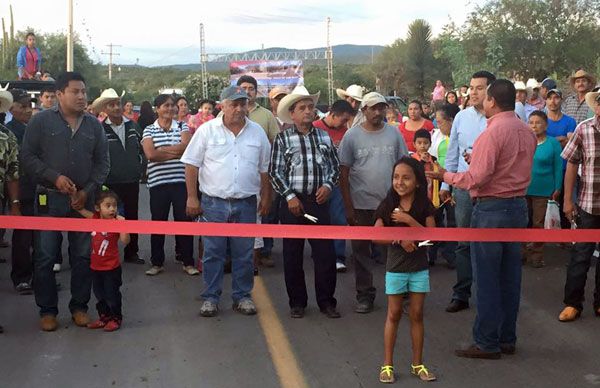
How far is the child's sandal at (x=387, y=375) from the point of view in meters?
5.55

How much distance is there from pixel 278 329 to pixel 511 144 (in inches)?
94.6

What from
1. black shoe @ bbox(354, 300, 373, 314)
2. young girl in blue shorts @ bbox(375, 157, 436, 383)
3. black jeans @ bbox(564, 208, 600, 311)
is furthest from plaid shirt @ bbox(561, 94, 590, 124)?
young girl in blue shorts @ bbox(375, 157, 436, 383)

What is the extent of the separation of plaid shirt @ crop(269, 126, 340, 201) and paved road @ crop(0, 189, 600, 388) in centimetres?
113

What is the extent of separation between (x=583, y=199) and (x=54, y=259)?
4.39 m

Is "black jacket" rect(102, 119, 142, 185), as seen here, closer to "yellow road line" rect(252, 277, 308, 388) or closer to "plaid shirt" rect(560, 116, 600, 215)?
"yellow road line" rect(252, 277, 308, 388)

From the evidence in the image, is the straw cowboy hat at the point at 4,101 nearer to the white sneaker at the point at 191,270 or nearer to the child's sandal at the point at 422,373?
the white sneaker at the point at 191,270

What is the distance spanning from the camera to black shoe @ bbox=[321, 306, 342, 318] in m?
7.16

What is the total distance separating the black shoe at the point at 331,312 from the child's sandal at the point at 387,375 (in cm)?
160

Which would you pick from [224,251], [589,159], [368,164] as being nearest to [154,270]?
[224,251]

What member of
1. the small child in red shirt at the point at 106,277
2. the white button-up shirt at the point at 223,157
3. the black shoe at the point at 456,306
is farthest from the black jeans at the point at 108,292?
the black shoe at the point at 456,306

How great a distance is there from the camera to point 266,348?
20.8 feet

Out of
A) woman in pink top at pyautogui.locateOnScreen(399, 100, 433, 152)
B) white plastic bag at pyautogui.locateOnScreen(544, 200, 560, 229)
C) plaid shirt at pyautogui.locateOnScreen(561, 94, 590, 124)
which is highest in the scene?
plaid shirt at pyautogui.locateOnScreen(561, 94, 590, 124)

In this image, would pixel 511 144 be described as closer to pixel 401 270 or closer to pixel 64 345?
pixel 401 270

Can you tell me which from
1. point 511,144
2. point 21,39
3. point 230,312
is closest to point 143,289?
point 230,312
